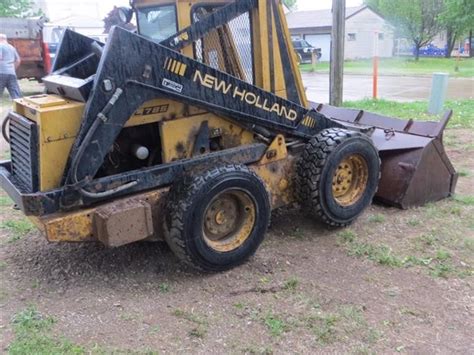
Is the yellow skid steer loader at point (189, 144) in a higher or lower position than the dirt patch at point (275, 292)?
higher

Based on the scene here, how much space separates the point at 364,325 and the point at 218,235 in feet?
4.21

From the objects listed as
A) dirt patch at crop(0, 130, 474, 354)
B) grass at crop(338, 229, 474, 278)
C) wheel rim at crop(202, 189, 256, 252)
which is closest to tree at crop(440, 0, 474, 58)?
grass at crop(338, 229, 474, 278)

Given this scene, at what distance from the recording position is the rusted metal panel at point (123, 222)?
3535mm

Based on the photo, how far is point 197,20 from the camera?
4266 millimetres

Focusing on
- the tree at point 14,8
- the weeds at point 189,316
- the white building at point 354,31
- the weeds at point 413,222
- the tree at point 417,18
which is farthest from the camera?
the white building at point 354,31

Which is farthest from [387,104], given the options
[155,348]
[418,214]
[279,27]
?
[155,348]

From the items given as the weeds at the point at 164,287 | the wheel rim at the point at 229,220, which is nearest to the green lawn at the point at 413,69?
the wheel rim at the point at 229,220

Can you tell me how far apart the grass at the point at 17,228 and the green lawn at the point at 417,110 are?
6.95 m

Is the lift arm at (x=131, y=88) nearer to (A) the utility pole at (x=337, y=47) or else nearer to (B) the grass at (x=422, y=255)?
(B) the grass at (x=422, y=255)

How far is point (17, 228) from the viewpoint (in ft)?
16.1

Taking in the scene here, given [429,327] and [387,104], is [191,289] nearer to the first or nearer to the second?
[429,327]

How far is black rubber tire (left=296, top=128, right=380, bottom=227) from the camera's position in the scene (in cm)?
453

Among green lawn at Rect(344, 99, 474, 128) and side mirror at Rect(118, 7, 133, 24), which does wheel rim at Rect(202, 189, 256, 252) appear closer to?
side mirror at Rect(118, 7, 133, 24)

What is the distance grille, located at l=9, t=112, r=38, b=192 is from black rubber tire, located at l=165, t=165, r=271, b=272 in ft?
3.05
